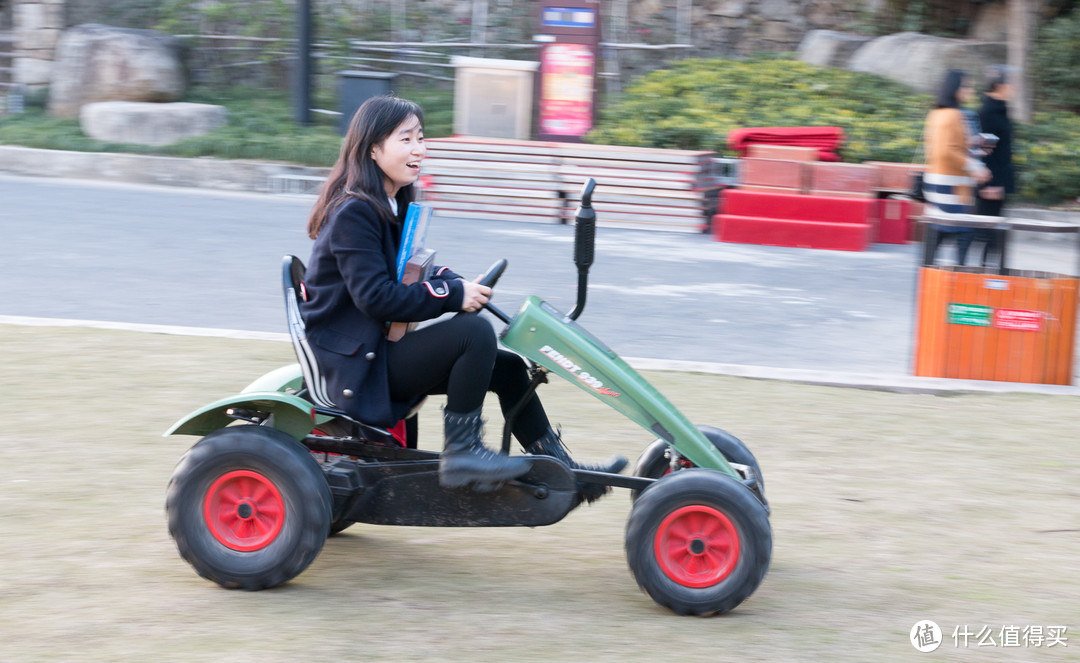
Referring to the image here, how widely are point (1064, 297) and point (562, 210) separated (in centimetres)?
708

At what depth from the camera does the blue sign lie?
15.0 m

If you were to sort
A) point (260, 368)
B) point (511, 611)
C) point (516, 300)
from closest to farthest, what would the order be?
point (511, 611), point (260, 368), point (516, 300)

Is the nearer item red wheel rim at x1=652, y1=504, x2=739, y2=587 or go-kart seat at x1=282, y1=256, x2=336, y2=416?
red wheel rim at x1=652, y1=504, x2=739, y2=587

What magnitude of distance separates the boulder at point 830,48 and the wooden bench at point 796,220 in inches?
278

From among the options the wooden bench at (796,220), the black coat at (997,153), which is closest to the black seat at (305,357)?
the black coat at (997,153)

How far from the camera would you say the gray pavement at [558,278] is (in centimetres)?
762

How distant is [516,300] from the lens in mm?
8836

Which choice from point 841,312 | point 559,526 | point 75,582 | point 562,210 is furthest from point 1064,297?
point 562,210

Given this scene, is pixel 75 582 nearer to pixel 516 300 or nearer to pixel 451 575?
pixel 451 575

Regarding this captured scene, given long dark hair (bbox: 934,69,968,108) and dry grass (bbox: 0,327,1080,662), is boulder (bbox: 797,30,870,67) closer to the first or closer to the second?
long dark hair (bbox: 934,69,968,108)

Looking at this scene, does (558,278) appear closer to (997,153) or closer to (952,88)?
(952,88)

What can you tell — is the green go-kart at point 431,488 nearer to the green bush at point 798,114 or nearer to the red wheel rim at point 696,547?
the red wheel rim at point 696,547

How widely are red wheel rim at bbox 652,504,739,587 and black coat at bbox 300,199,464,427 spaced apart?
92cm

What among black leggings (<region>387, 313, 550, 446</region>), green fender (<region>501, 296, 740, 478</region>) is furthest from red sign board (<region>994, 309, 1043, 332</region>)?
black leggings (<region>387, 313, 550, 446</region>)
